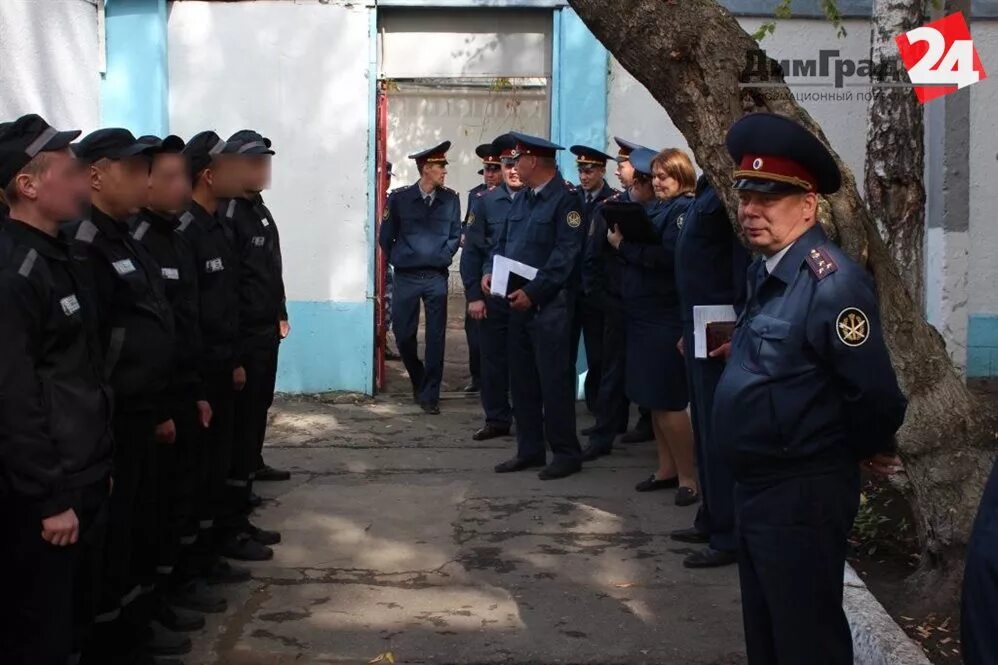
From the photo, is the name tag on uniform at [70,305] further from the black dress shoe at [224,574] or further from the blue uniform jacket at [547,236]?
the blue uniform jacket at [547,236]

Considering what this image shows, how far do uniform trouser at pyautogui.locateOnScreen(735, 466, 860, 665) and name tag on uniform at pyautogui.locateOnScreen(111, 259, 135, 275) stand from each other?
2.37 meters

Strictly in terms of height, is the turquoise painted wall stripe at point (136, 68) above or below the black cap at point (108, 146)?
above

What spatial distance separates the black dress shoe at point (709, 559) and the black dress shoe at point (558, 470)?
6.08 ft

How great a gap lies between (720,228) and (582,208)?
1966 mm

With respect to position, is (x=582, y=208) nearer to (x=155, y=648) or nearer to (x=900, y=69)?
(x=900, y=69)

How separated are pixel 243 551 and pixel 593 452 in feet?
9.96

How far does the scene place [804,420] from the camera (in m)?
3.73

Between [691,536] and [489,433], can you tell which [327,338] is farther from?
[691,536]

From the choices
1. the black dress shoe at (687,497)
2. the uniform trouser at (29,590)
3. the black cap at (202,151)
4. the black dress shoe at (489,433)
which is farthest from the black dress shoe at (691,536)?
the uniform trouser at (29,590)

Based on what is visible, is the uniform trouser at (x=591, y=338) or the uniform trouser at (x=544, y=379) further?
the uniform trouser at (x=591, y=338)

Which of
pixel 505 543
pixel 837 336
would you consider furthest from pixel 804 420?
pixel 505 543

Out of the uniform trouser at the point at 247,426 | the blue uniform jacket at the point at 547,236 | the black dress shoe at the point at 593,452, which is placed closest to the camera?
the uniform trouser at the point at 247,426

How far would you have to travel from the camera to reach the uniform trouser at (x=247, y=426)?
6512mm

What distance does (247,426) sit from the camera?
21.7ft
